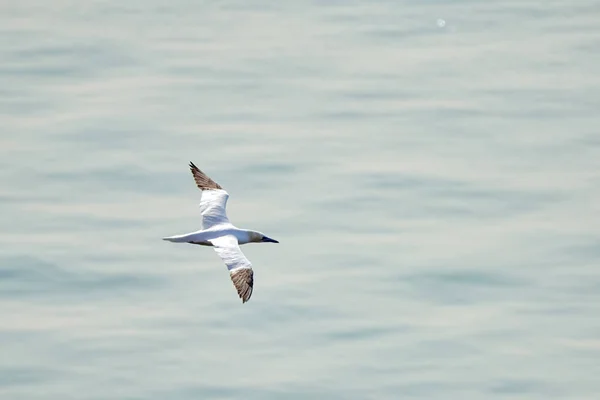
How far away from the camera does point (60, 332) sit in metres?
30.0

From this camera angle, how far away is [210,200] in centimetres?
3175

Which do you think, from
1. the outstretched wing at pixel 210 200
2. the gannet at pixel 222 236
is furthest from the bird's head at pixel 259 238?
the outstretched wing at pixel 210 200

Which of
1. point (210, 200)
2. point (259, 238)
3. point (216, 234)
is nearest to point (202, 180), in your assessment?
point (210, 200)

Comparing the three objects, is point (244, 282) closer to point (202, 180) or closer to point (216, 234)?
point (216, 234)

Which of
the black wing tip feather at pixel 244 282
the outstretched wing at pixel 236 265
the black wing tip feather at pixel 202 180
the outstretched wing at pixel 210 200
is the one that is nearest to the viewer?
the black wing tip feather at pixel 244 282

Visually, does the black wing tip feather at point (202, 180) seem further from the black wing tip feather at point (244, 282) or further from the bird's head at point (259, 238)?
the black wing tip feather at point (244, 282)

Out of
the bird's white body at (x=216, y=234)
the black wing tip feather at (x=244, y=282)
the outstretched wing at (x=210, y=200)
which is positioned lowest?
the black wing tip feather at (x=244, y=282)

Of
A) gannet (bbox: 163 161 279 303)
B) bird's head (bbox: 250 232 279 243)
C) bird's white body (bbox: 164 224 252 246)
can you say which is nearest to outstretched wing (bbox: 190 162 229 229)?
gannet (bbox: 163 161 279 303)

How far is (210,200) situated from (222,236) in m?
1.77

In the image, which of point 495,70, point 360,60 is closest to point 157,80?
point 360,60

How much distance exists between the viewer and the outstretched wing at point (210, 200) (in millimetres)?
31109

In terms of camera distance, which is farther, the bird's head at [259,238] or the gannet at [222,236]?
the bird's head at [259,238]

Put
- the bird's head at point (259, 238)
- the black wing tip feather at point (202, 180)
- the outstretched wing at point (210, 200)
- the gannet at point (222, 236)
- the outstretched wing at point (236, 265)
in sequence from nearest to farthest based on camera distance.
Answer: the outstretched wing at point (236, 265), the gannet at point (222, 236), the bird's head at point (259, 238), the outstretched wing at point (210, 200), the black wing tip feather at point (202, 180)

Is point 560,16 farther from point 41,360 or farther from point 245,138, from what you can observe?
point 41,360
